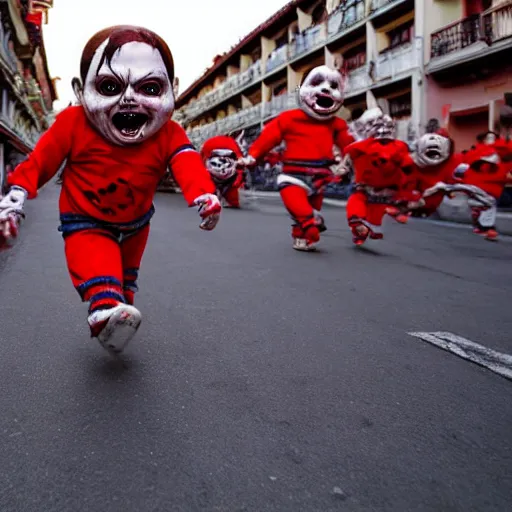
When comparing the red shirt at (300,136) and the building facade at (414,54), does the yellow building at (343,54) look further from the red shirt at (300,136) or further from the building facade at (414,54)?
the red shirt at (300,136)

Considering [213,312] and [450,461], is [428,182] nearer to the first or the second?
[213,312]

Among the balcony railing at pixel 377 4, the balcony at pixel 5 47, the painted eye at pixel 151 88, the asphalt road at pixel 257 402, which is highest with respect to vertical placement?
the balcony at pixel 5 47

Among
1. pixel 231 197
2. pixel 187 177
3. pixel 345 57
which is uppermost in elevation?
pixel 345 57

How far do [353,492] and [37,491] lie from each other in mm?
856

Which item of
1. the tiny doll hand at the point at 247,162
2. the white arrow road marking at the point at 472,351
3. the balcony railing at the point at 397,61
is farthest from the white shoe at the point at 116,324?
the balcony railing at the point at 397,61

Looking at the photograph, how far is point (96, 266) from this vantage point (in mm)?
2822

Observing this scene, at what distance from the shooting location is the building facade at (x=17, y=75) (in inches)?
1182

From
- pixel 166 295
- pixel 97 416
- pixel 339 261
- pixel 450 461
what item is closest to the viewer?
pixel 450 461

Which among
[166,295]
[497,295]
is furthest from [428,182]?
[166,295]

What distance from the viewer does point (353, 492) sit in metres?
1.71

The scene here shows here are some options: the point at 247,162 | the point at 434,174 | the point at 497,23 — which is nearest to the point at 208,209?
the point at 247,162

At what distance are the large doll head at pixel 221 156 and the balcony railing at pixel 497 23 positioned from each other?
7.18 metres

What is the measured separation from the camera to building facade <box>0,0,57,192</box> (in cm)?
3003

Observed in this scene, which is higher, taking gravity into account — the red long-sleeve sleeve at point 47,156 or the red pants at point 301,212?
the red long-sleeve sleeve at point 47,156
